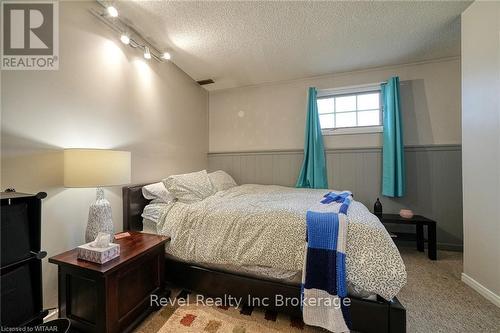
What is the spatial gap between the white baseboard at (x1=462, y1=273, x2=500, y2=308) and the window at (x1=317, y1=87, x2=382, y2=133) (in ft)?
6.17

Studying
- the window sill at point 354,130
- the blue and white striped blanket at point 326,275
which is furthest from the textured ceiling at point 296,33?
the blue and white striped blanket at point 326,275

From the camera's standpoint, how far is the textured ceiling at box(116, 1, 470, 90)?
1.72m

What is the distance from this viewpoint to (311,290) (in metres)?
1.19

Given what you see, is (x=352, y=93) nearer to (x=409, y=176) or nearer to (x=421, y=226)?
(x=409, y=176)

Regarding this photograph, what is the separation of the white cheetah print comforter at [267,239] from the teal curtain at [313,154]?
1.40 meters

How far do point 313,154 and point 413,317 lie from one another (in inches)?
77.5

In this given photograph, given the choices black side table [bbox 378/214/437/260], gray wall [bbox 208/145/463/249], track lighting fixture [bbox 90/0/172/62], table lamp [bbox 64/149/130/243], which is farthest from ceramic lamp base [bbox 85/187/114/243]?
black side table [bbox 378/214/437/260]

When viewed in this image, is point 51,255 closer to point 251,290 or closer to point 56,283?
point 56,283

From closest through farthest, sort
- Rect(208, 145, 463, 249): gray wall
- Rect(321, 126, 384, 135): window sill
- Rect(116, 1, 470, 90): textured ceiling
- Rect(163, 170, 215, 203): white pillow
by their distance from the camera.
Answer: Rect(116, 1, 470, 90): textured ceiling, Rect(163, 170, 215, 203): white pillow, Rect(208, 145, 463, 249): gray wall, Rect(321, 126, 384, 135): window sill

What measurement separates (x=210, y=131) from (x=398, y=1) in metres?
2.86

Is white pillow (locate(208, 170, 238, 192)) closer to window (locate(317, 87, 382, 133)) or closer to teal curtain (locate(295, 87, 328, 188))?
teal curtain (locate(295, 87, 328, 188))

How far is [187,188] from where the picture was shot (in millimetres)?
1922

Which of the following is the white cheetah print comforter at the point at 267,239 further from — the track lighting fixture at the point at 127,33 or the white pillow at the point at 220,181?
the track lighting fixture at the point at 127,33

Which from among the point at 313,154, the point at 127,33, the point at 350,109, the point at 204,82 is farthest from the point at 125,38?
the point at 350,109
